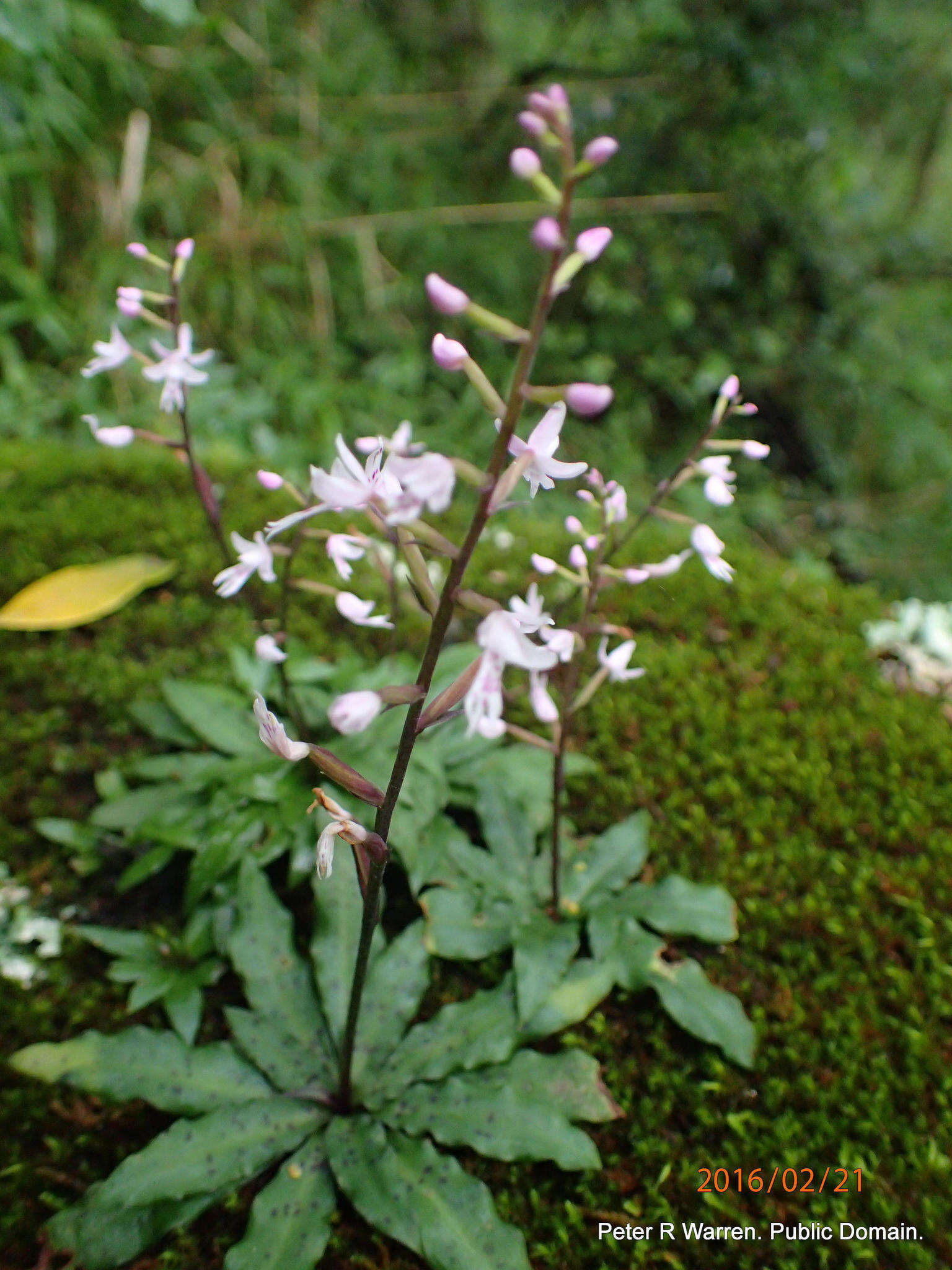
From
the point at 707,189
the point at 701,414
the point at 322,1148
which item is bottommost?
the point at 322,1148

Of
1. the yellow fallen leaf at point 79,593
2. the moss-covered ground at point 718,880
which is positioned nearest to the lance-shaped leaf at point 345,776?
the moss-covered ground at point 718,880

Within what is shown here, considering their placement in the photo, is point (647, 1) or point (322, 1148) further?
point (647, 1)

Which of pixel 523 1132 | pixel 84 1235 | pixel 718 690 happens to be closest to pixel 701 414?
pixel 718 690

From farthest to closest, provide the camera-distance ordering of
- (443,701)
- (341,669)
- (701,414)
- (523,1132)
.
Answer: (701,414) < (341,669) < (523,1132) < (443,701)

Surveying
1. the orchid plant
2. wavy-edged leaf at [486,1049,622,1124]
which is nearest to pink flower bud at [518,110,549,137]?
the orchid plant

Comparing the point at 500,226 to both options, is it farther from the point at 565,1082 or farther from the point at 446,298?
the point at 565,1082

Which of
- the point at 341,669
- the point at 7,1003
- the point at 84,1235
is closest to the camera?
the point at 84,1235

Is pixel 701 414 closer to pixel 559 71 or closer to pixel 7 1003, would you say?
pixel 559 71
